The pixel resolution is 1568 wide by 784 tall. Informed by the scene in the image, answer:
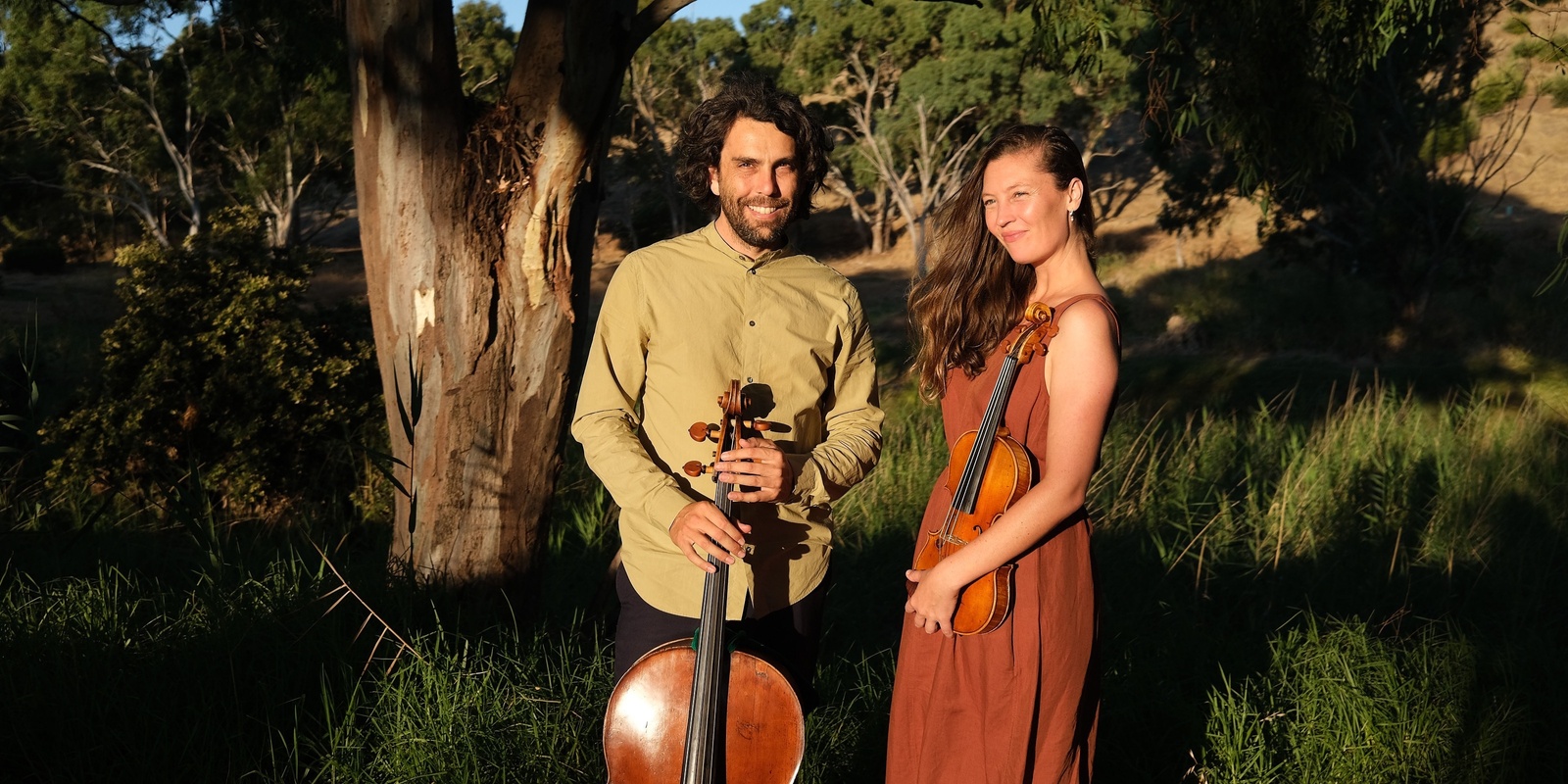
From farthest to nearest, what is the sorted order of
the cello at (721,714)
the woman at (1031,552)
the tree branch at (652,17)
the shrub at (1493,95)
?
the shrub at (1493,95)
the tree branch at (652,17)
the cello at (721,714)
the woman at (1031,552)

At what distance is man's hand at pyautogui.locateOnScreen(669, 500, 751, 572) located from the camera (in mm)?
2188

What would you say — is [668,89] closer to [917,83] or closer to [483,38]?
[483,38]

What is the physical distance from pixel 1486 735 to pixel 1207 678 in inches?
33.7

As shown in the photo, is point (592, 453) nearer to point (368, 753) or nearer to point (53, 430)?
point (368, 753)

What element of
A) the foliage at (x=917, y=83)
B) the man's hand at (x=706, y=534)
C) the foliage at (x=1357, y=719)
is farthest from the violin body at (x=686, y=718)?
the foliage at (x=917, y=83)

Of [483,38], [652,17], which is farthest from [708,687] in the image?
[483,38]

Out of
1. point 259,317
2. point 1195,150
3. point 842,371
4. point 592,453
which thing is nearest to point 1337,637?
point 842,371

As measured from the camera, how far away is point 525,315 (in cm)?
430

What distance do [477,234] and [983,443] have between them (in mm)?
2563

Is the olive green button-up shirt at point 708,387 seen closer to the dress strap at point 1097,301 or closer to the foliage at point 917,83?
the dress strap at point 1097,301

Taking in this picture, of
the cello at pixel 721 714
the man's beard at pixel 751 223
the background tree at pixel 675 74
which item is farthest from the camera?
the background tree at pixel 675 74

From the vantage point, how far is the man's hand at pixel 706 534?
7.18 ft

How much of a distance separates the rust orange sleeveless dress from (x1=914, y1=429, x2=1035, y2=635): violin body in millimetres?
50

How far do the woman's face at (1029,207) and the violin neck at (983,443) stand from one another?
234mm
